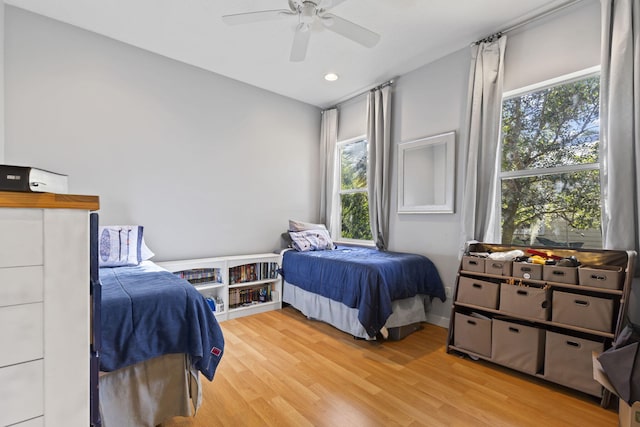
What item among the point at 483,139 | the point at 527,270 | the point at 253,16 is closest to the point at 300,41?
the point at 253,16

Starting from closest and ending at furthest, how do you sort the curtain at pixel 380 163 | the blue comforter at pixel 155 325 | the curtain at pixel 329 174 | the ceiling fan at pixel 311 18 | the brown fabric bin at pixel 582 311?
1. the blue comforter at pixel 155 325
2. the brown fabric bin at pixel 582 311
3. the ceiling fan at pixel 311 18
4. the curtain at pixel 380 163
5. the curtain at pixel 329 174

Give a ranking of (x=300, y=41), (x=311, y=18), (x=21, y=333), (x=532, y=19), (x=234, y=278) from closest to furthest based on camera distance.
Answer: (x=21, y=333) → (x=311, y=18) → (x=300, y=41) → (x=532, y=19) → (x=234, y=278)

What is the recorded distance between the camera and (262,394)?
1.84 meters

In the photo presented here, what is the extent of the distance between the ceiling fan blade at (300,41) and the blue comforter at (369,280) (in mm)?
1841

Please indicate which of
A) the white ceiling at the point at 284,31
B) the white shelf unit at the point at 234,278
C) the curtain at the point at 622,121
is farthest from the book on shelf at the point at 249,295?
the curtain at the point at 622,121

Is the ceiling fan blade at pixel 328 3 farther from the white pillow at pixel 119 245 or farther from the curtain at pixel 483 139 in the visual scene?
the white pillow at pixel 119 245

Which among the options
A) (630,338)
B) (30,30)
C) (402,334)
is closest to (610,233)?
(630,338)

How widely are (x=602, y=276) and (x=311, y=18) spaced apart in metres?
2.57

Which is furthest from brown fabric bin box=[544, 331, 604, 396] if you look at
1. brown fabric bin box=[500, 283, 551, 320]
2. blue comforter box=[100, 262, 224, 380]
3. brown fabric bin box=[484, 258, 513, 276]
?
blue comforter box=[100, 262, 224, 380]

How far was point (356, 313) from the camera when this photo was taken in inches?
104

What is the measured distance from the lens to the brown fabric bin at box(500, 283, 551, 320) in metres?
1.96

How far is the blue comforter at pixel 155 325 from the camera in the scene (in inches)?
53.7

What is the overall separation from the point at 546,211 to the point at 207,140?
3402mm

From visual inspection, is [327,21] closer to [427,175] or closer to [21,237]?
[427,175]
